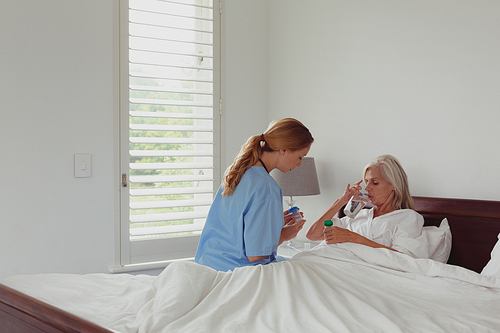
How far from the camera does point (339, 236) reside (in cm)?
217

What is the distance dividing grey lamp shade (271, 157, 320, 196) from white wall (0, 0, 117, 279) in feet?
3.98

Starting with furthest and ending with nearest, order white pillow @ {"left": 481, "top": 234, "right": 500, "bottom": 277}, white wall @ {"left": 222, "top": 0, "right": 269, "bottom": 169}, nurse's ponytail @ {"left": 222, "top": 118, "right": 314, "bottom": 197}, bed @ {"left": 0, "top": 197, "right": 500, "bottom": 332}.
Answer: white wall @ {"left": 222, "top": 0, "right": 269, "bottom": 169}, nurse's ponytail @ {"left": 222, "top": 118, "right": 314, "bottom": 197}, white pillow @ {"left": 481, "top": 234, "right": 500, "bottom": 277}, bed @ {"left": 0, "top": 197, "right": 500, "bottom": 332}

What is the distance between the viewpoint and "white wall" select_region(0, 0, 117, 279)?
2.67m

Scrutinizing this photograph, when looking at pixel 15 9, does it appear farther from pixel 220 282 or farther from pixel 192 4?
pixel 220 282

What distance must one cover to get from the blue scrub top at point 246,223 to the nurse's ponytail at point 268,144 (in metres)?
0.03

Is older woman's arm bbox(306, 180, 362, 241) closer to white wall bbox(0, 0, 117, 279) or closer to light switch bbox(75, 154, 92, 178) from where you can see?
white wall bbox(0, 0, 117, 279)

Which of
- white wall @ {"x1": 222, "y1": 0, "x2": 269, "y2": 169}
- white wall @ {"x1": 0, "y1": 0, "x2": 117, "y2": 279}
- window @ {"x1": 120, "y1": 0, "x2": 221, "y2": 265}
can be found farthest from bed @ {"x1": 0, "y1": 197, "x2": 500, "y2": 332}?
white wall @ {"x1": 222, "y1": 0, "x2": 269, "y2": 169}

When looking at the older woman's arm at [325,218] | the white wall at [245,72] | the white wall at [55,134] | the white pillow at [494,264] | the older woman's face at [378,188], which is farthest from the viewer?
the white wall at [245,72]

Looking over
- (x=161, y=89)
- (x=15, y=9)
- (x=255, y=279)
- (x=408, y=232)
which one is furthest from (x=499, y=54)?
(x=15, y=9)

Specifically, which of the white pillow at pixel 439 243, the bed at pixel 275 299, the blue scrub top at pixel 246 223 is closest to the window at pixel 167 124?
the blue scrub top at pixel 246 223

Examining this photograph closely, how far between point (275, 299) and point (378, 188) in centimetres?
113

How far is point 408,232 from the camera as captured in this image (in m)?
2.11

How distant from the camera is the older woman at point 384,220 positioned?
2105 mm

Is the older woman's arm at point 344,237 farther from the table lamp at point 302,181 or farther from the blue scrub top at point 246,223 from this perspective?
the table lamp at point 302,181
